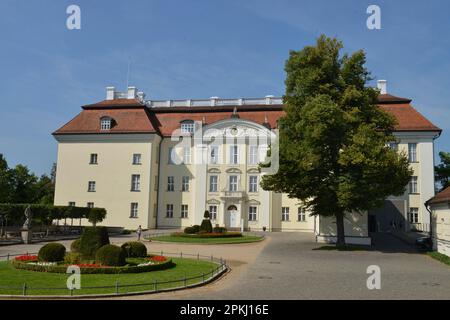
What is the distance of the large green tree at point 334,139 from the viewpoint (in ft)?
89.1

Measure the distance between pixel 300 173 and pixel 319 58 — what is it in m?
8.08

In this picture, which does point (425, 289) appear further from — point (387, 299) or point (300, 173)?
point (300, 173)

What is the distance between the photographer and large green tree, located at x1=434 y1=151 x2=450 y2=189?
187 ft

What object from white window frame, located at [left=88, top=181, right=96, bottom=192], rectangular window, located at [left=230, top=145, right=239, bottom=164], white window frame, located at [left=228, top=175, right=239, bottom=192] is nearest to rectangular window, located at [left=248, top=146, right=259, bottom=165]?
rectangular window, located at [left=230, top=145, right=239, bottom=164]

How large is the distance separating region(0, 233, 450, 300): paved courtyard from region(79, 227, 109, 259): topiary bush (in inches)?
231

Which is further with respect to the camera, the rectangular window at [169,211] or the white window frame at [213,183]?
the rectangular window at [169,211]

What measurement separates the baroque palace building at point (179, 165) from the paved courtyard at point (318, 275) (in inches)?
830

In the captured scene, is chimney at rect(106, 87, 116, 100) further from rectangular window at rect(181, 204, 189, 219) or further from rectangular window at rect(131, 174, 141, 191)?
rectangular window at rect(181, 204, 189, 219)

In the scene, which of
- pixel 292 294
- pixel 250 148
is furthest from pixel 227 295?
pixel 250 148

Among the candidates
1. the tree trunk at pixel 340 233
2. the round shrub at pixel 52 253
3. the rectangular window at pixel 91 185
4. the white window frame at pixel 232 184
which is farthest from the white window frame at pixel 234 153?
the round shrub at pixel 52 253

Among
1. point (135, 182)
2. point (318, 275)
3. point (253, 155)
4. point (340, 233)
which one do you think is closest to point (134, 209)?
point (135, 182)

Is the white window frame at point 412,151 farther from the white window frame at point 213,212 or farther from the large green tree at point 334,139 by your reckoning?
the white window frame at point 213,212

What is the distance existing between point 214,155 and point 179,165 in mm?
4324

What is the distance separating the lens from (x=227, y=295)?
44.1 ft
